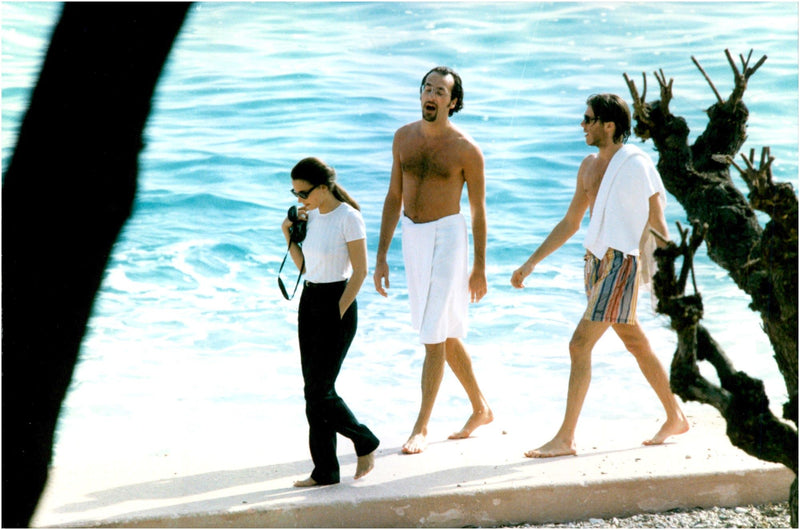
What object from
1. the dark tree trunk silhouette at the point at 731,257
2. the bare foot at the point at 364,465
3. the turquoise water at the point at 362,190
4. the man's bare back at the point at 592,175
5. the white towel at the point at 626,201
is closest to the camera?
the dark tree trunk silhouette at the point at 731,257

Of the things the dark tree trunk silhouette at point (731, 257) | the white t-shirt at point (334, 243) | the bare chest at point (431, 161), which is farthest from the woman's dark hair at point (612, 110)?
the white t-shirt at point (334, 243)

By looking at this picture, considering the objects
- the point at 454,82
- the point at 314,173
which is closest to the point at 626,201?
the point at 454,82

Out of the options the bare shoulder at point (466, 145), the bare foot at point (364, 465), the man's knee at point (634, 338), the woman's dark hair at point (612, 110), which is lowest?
the bare foot at point (364, 465)

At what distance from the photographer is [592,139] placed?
484 centimetres

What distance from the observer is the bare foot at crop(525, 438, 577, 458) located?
4.79 meters

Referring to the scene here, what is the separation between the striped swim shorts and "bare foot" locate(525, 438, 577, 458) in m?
0.62

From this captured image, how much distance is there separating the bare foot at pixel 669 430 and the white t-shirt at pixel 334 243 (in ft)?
5.85

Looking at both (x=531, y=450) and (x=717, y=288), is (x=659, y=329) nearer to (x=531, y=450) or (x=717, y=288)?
(x=717, y=288)

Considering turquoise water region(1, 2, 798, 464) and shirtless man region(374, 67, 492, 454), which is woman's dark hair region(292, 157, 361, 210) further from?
shirtless man region(374, 67, 492, 454)

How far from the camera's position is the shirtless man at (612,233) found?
4.76m

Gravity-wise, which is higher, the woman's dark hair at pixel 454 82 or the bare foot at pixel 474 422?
the woman's dark hair at pixel 454 82

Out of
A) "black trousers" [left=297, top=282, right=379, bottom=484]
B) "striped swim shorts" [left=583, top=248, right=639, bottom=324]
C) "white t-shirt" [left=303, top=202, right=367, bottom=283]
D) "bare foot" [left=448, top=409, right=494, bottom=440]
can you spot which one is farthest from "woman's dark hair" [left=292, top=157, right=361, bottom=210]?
"bare foot" [left=448, top=409, right=494, bottom=440]

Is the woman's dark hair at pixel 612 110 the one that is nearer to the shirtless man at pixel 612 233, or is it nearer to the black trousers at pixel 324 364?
the shirtless man at pixel 612 233

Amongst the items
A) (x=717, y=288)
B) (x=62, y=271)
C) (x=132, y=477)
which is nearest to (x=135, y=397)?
(x=132, y=477)
